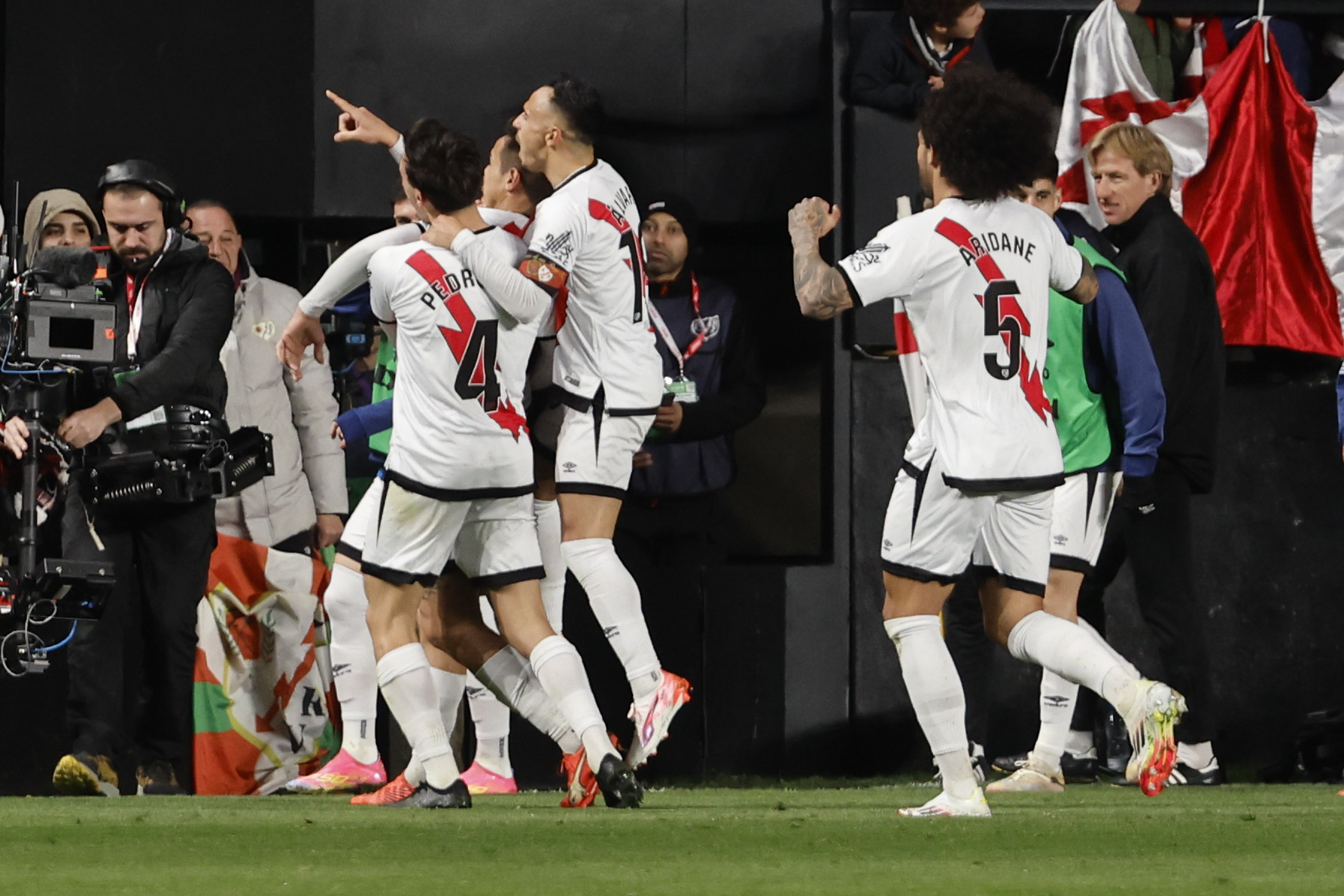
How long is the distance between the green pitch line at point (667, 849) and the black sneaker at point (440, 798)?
2.8 inches

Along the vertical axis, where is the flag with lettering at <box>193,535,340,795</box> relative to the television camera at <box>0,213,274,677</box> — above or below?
below

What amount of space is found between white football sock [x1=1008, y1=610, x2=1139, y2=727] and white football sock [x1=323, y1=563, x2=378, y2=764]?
2436mm

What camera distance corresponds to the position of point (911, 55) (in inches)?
359

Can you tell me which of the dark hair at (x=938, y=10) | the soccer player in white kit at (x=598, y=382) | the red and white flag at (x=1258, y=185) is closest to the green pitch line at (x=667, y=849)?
the soccer player in white kit at (x=598, y=382)

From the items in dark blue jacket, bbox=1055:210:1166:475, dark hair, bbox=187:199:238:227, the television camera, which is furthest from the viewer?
dark hair, bbox=187:199:238:227

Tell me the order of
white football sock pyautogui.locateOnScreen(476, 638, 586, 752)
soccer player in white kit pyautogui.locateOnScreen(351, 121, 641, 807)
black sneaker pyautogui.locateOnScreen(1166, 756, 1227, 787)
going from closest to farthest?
soccer player in white kit pyautogui.locateOnScreen(351, 121, 641, 807) → white football sock pyautogui.locateOnScreen(476, 638, 586, 752) → black sneaker pyautogui.locateOnScreen(1166, 756, 1227, 787)

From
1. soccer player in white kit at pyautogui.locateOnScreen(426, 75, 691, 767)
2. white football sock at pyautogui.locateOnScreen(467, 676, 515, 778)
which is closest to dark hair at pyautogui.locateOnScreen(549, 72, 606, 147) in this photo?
soccer player in white kit at pyautogui.locateOnScreen(426, 75, 691, 767)

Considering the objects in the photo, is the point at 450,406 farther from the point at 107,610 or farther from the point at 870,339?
the point at 870,339

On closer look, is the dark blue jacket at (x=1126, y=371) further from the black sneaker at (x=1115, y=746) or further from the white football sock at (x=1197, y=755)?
the black sneaker at (x=1115, y=746)

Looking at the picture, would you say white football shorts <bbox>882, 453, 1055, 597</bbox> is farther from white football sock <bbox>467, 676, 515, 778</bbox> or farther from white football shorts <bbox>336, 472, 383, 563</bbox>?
white football sock <bbox>467, 676, 515, 778</bbox>

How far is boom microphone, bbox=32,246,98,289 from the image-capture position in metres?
7.45

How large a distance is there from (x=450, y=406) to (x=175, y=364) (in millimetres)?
1690

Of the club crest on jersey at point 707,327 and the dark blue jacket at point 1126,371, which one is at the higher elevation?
the club crest on jersey at point 707,327

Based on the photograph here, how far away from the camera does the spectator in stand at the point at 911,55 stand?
899 cm
